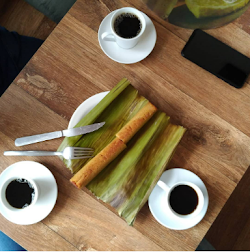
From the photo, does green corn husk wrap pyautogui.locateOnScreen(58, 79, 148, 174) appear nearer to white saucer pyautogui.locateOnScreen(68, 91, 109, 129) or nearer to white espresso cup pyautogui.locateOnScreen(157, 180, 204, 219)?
white saucer pyautogui.locateOnScreen(68, 91, 109, 129)

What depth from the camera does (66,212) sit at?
0.78 metres

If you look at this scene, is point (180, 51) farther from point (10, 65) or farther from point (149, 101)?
point (10, 65)

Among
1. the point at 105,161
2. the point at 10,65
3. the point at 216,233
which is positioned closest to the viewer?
the point at 105,161

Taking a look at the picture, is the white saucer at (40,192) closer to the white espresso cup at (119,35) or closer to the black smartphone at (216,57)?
the white espresso cup at (119,35)

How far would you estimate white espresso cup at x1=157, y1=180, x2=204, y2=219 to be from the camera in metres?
0.74

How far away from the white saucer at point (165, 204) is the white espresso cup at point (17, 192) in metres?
0.30

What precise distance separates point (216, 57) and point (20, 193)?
25.4 inches

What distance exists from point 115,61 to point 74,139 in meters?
0.25

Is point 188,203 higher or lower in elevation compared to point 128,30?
A: lower

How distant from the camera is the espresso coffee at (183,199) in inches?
29.4

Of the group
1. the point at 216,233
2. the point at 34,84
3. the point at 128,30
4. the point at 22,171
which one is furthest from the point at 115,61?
the point at 216,233

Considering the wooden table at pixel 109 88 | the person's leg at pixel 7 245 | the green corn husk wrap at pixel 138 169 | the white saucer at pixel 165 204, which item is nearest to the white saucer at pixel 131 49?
the wooden table at pixel 109 88

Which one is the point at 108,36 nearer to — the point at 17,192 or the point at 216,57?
the point at 216,57

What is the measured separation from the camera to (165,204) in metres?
0.76
